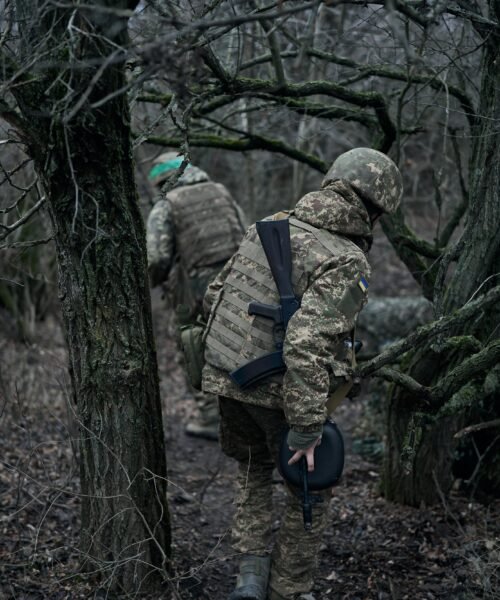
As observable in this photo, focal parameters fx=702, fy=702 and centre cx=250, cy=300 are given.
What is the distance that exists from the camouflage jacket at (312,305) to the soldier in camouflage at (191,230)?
89.0 inches

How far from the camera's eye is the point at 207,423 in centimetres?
618

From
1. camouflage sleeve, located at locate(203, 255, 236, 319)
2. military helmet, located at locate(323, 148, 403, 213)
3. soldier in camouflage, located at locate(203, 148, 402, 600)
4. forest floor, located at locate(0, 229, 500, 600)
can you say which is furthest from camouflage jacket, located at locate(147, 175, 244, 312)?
military helmet, located at locate(323, 148, 403, 213)

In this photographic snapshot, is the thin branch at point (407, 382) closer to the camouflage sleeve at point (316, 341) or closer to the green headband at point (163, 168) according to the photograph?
the camouflage sleeve at point (316, 341)

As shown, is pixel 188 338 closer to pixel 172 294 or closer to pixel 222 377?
pixel 222 377

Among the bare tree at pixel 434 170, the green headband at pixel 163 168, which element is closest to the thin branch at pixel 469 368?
the bare tree at pixel 434 170

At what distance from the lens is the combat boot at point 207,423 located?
614cm

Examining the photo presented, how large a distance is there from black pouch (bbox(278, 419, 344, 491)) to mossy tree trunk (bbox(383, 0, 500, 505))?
331 millimetres

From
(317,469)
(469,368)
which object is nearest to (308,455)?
(317,469)

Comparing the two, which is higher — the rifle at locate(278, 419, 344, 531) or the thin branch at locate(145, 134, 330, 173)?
the thin branch at locate(145, 134, 330, 173)

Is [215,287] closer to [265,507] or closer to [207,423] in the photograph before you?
[265,507]

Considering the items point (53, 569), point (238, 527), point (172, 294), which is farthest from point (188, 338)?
point (172, 294)

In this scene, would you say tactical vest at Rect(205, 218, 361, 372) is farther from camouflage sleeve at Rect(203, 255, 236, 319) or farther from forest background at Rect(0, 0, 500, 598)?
forest background at Rect(0, 0, 500, 598)

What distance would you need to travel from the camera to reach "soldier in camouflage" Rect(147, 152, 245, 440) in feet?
18.6

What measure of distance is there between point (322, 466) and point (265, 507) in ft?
1.73
